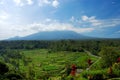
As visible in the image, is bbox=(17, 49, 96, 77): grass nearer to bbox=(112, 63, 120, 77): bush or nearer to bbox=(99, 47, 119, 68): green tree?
bbox=(99, 47, 119, 68): green tree

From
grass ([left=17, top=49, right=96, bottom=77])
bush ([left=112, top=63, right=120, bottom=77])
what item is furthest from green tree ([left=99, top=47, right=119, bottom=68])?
grass ([left=17, top=49, right=96, bottom=77])

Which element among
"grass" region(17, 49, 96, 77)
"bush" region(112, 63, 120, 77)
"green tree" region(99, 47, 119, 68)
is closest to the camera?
"bush" region(112, 63, 120, 77)

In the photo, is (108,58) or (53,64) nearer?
(108,58)

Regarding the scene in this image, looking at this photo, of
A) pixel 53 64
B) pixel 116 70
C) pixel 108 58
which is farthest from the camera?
pixel 53 64

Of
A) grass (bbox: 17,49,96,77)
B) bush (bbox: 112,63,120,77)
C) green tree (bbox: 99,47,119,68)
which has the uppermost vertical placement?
green tree (bbox: 99,47,119,68)

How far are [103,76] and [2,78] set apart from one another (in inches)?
832

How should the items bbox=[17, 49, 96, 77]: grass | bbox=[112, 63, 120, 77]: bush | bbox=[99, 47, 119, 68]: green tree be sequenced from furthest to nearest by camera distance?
bbox=[17, 49, 96, 77]: grass
bbox=[99, 47, 119, 68]: green tree
bbox=[112, 63, 120, 77]: bush

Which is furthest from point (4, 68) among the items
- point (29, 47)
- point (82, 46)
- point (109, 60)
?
point (29, 47)

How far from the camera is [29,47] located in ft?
513

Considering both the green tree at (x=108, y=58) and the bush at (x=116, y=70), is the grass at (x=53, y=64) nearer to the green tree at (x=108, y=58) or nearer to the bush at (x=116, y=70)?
the green tree at (x=108, y=58)

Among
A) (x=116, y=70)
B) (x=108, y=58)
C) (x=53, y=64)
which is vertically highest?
(x=108, y=58)

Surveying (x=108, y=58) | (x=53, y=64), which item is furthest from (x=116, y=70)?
(x=53, y=64)

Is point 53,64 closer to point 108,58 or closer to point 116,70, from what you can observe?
point 108,58

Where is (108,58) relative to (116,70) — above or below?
above
